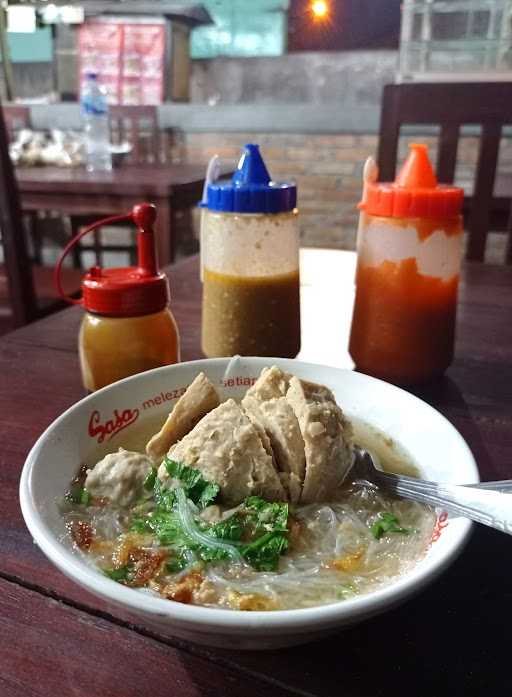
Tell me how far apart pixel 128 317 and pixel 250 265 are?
0.24 metres

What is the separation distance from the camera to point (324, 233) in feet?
18.0

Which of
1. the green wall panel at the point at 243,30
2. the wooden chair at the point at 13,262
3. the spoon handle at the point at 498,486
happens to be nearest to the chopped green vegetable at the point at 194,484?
the spoon handle at the point at 498,486

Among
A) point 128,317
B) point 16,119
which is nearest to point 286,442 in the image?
point 128,317

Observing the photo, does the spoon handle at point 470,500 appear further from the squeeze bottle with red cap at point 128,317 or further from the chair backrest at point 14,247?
the chair backrest at point 14,247

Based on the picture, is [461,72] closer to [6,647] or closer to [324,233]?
[324,233]

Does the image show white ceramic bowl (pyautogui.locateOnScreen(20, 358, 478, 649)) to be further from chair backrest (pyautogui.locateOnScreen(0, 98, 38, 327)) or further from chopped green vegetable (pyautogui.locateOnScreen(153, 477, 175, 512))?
chair backrest (pyautogui.locateOnScreen(0, 98, 38, 327))

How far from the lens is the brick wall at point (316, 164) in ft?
17.0

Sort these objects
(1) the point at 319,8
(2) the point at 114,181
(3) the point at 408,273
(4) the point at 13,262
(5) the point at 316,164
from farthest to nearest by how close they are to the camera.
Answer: (1) the point at 319,8, (5) the point at 316,164, (2) the point at 114,181, (4) the point at 13,262, (3) the point at 408,273

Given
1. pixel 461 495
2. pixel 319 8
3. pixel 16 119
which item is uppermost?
pixel 319 8

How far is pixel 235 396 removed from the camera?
0.84 meters

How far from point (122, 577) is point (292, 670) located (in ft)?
0.53

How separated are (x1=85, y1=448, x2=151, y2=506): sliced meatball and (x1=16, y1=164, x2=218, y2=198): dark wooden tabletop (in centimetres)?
262

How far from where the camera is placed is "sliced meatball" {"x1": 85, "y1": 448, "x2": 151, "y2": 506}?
627mm

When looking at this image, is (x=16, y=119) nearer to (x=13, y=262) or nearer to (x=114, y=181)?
(x=114, y=181)
